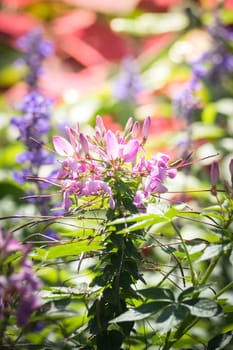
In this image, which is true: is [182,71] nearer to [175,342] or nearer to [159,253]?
[159,253]

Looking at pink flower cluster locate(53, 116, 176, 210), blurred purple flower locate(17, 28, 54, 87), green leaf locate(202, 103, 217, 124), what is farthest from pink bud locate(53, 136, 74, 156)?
green leaf locate(202, 103, 217, 124)

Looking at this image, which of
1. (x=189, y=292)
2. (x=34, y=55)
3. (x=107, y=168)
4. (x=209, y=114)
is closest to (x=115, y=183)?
(x=107, y=168)

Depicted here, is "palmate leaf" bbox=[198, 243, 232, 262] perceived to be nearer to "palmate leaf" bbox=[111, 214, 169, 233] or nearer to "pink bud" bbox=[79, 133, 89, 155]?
"palmate leaf" bbox=[111, 214, 169, 233]

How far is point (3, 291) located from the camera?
565 millimetres

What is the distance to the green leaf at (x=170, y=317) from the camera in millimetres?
584

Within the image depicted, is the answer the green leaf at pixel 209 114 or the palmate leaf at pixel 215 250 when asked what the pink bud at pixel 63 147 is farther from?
the green leaf at pixel 209 114

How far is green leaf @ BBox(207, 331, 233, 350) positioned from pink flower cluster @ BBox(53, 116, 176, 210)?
0.50 feet

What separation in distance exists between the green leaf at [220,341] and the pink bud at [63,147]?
234 mm

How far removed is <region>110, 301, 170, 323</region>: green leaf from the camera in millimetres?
592

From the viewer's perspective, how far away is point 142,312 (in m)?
0.61

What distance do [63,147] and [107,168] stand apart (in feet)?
0.17

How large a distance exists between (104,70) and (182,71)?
1.89 feet

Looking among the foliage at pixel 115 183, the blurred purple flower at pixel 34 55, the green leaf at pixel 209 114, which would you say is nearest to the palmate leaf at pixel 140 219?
the foliage at pixel 115 183

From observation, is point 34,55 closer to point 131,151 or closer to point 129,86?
point 129,86
